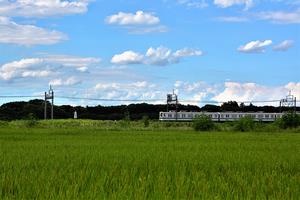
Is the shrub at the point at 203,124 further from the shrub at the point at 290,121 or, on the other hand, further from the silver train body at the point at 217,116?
the silver train body at the point at 217,116

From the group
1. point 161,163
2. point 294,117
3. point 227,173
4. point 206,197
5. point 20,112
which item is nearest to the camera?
point 206,197

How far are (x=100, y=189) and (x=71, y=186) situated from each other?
42 cm

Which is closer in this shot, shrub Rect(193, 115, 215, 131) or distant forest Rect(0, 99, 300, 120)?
shrub Rect(193, 115, 215, 131)

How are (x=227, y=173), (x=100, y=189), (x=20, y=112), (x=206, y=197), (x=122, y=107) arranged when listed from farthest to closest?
1. (x=122, y=107)
2. (x=20, y=112)
3. (x=227, y=173)
4. (x=100, y=189)
5. (x=206, y=197)

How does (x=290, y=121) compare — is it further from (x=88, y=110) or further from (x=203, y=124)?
(x=88, y=110)

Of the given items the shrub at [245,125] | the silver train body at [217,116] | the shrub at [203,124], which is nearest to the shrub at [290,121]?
the shrub at [245,125]

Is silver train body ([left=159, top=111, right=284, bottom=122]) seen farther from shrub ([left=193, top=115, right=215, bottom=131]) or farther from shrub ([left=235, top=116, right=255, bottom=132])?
shrub ([left=235, top=116, right=255, bottom=132])

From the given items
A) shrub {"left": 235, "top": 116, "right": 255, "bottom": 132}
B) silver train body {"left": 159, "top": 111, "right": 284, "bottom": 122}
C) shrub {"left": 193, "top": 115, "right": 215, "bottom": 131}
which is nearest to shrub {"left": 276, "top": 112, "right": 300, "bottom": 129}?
shrub {"left": 235, "top": 116, "right": 255, "bottom": 132}

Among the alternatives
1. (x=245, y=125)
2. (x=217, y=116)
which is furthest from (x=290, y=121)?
(x=217, y=116)

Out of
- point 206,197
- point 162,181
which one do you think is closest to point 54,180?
point 162,181

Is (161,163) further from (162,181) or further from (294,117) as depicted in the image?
(294,117)

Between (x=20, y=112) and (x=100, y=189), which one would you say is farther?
(x=20, y=112)

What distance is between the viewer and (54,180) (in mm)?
7543

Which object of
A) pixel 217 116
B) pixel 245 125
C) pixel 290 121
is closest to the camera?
pixel 245 125
